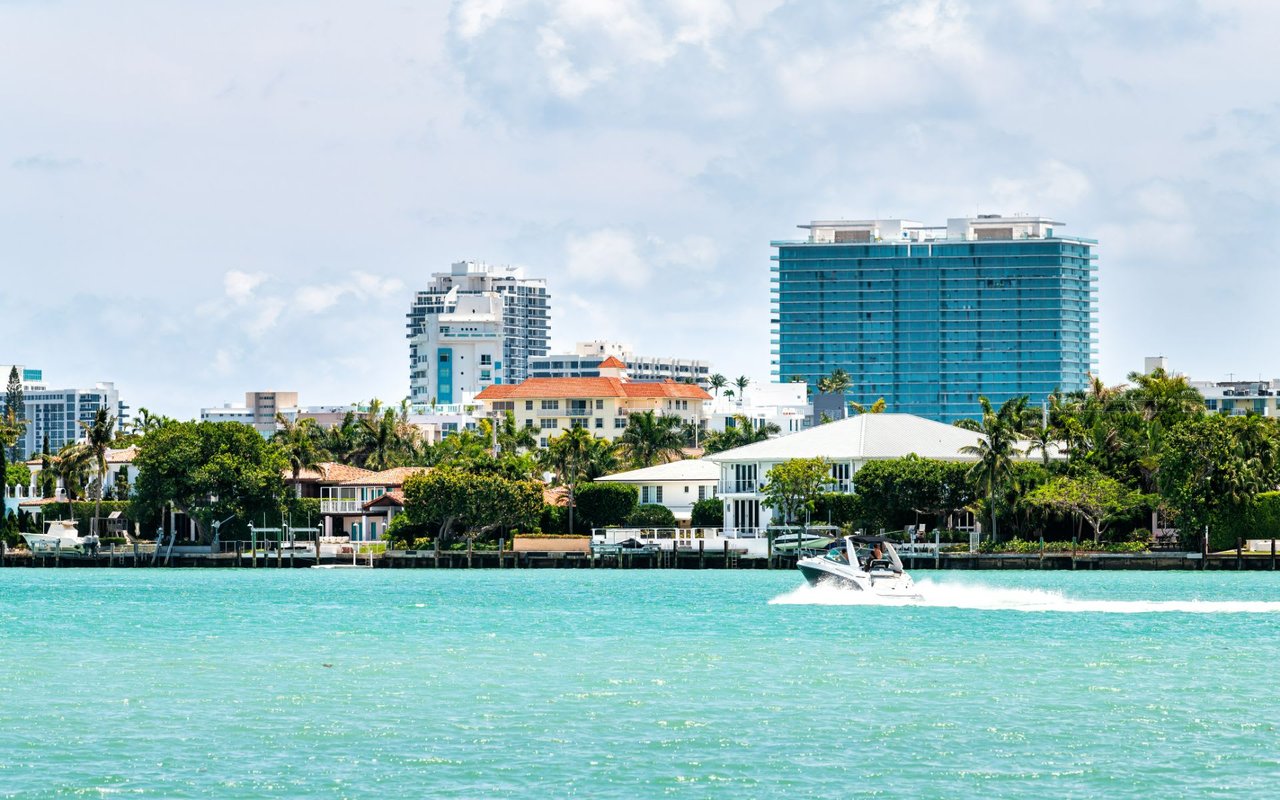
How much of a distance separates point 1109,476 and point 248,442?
46.3 m

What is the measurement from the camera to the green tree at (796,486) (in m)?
116

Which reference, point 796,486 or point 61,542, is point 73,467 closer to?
point 61,542

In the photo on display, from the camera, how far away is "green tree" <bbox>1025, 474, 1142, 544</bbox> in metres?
108

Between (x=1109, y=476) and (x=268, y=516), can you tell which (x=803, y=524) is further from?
(x=268, y=516)

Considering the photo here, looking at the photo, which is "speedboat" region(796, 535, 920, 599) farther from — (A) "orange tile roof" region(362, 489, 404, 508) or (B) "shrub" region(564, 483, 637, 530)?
(A) "orange tile roof" region(362, 489, 404, 508)

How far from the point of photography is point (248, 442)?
12288 centimetres

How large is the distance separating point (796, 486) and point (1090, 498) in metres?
16.0

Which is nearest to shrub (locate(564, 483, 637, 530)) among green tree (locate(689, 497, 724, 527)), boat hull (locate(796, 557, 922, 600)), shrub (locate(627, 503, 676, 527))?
shrub (locate(627, 503, 676, 527))

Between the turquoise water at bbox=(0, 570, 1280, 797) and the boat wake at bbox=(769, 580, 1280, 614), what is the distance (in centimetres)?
26

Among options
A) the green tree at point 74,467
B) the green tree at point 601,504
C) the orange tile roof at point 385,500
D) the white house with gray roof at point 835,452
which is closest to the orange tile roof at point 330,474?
the orange tile roof at point 385,500

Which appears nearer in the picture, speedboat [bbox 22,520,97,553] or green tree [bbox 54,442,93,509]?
speedboat [bbox 22,520,97,553]

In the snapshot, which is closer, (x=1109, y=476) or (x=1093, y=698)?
(x=1093, y=698)

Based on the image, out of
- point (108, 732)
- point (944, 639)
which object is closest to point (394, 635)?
point (944, 639)

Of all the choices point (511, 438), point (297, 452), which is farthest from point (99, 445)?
point (511, 438)
